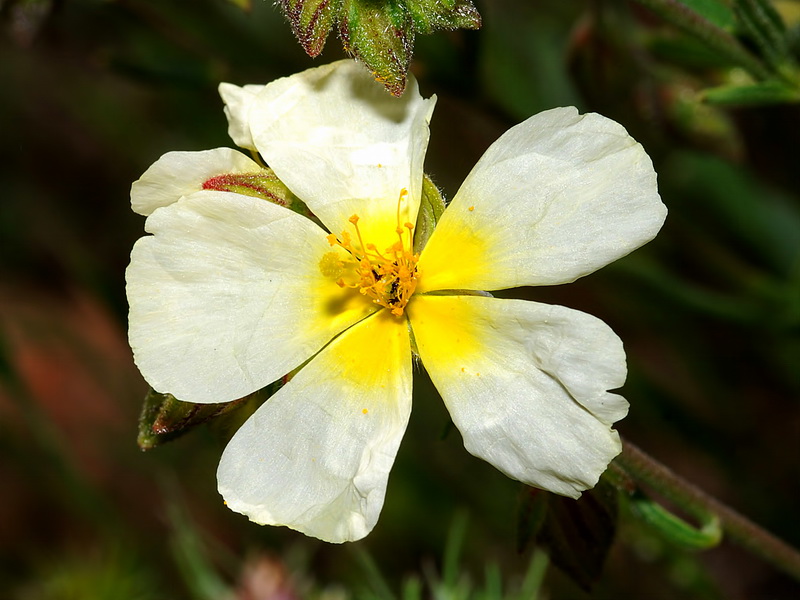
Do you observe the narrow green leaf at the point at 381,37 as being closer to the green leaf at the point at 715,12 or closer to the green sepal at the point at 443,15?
the green sepal at the point at 443,15

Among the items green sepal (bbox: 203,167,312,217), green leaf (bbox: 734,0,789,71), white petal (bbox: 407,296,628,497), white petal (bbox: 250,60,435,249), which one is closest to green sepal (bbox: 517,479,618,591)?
white petal (bbox: 407,296,628,497)

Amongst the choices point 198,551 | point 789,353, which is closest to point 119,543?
point 198,551

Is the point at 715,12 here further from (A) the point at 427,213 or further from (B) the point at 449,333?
(B) the point at 449,333

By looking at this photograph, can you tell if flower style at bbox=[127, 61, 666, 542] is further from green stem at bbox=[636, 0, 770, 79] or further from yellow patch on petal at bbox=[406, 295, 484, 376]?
green stem at bbox=[636, 0, 770, 79]

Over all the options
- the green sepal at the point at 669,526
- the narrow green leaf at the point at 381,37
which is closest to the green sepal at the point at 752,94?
the narrow green leaf at the point at 381,37

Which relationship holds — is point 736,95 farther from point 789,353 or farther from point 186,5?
point 186,5

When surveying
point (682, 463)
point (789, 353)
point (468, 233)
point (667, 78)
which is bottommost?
point (682, 463)
